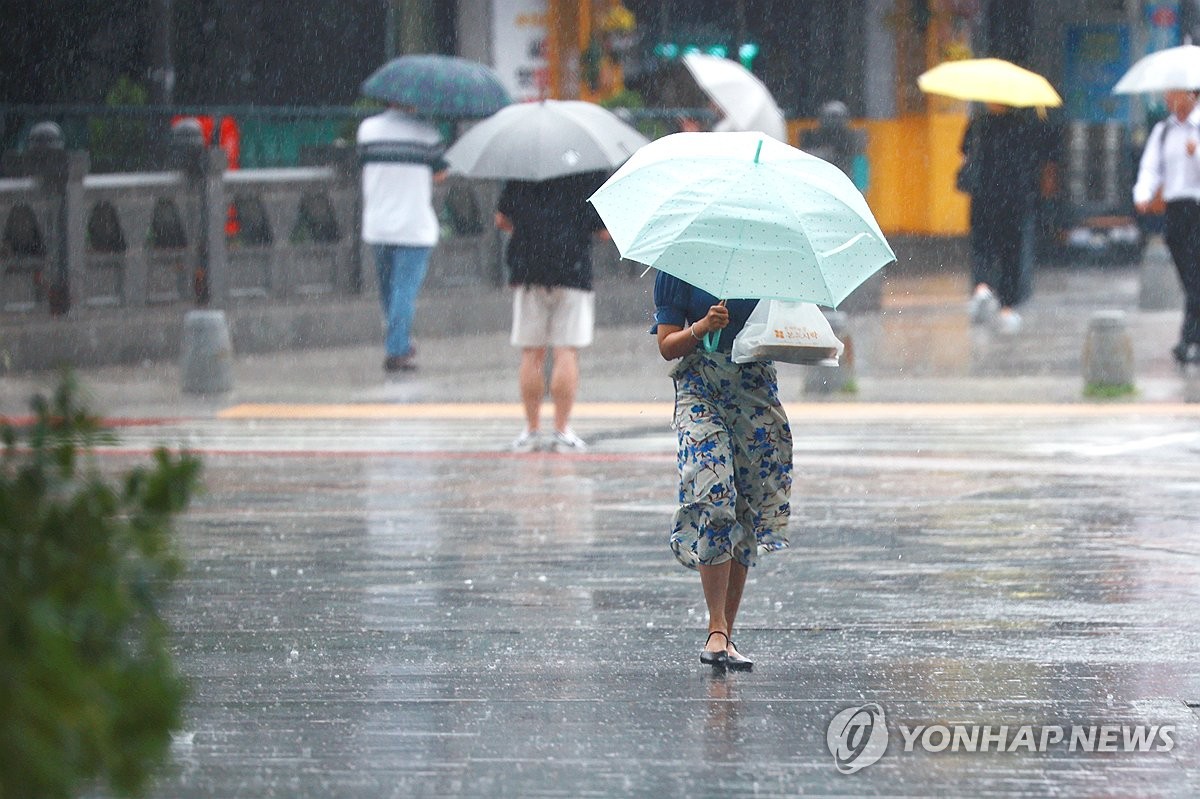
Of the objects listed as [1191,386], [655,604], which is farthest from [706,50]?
[655,604]

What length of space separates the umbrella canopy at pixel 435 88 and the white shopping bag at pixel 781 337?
1018 centimetres

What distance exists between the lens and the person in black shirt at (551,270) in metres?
12.5

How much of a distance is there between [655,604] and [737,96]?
9.77 meters

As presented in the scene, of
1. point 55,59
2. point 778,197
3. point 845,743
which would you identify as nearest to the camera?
point 845,743

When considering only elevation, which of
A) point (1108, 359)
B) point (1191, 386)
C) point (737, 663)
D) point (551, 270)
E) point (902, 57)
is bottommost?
point (1191, 386)

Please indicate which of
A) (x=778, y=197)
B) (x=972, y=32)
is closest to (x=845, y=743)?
(x=778, y=197)

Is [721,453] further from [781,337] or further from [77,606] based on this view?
[77,606]

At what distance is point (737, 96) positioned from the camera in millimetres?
17406

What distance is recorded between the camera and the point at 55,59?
24609 millimetres

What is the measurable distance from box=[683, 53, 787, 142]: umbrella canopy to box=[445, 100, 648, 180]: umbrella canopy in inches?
168

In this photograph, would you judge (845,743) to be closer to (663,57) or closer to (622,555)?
(622,555)

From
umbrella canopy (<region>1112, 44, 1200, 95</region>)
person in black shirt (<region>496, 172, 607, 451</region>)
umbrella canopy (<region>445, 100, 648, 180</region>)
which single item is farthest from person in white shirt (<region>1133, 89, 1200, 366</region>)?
person in black shirt (<region>496, 172, 607, 451</region>)

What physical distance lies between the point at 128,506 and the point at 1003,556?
642 centimetres

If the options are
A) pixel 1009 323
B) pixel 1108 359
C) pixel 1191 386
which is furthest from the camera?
pixel 1009 323
